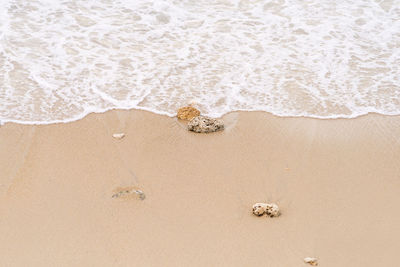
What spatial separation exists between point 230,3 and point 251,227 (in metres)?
6.01

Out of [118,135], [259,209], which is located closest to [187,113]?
[118,135]

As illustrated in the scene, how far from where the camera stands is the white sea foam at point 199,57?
595 centimetres

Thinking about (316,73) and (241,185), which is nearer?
(241,185)

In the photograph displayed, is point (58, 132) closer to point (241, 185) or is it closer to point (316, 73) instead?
point (241, 185)

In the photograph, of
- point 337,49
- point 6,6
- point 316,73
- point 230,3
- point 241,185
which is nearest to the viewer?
point 241,185

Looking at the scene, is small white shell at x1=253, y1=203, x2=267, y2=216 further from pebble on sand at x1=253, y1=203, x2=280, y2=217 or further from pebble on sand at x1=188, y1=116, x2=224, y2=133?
pebble on sand at x1=188, y1=116, x2=224, y2=133

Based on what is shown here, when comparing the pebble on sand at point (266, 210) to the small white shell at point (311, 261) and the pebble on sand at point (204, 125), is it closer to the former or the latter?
the small white shell at point (311, 261)

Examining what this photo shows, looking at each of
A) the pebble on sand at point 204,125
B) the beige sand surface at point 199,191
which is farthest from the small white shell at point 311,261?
the pebble on sand at point 204,125

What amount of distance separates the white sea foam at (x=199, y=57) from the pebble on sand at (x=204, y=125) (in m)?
0.36

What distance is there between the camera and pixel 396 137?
213 inches

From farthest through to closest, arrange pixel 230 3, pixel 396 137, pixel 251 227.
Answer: pixel 230 3, pixel 396 137, pixel 251 227

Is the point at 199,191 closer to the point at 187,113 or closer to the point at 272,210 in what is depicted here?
the point at 272,210

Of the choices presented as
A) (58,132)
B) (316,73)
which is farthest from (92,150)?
(316,73)

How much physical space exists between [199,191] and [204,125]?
1.09 metres
